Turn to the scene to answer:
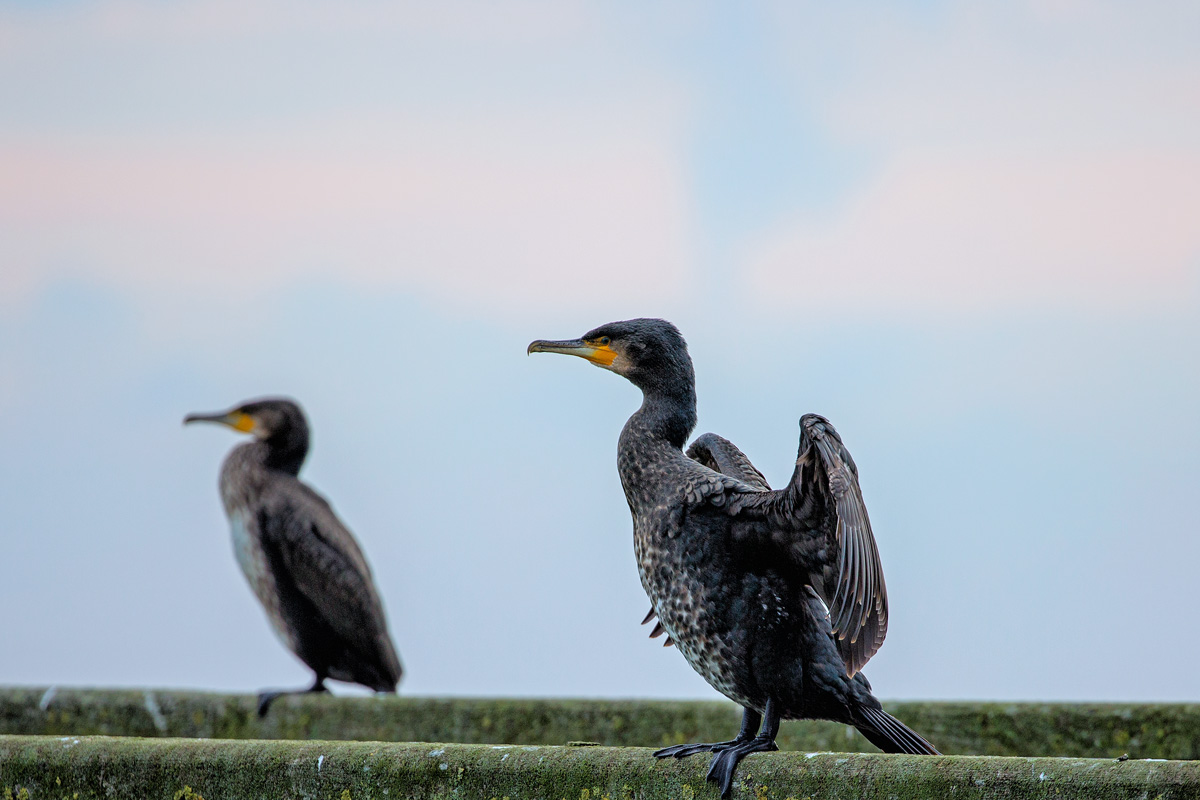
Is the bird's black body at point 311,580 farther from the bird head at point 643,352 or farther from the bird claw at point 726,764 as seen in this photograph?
the bird claw at point 726,764

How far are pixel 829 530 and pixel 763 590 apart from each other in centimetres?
27

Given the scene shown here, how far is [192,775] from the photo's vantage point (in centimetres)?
330

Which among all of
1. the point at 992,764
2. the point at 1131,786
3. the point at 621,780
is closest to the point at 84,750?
the point at 621,780

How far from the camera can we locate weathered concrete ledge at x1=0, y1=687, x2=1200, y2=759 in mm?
4730

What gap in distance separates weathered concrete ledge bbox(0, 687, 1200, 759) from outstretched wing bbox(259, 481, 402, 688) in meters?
0.77

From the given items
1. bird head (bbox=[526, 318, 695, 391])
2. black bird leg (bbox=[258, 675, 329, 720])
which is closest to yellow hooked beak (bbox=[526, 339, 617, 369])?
bird head (bbox=[526, 318, 695, 391])

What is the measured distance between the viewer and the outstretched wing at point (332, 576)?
651cm

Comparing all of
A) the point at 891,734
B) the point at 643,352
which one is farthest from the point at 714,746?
the point at 643,352

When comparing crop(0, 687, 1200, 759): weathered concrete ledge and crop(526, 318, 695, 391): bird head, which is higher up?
crop(526, 318, 695, 391): bird head

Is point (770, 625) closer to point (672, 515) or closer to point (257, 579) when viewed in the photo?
point (672, 515)

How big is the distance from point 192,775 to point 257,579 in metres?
3.49

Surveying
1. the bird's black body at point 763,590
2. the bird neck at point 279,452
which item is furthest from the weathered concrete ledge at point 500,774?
the bird neck at point 279,452

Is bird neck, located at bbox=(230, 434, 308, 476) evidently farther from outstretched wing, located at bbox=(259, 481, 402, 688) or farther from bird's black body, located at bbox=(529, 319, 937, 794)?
bird's black body, located at bbox=(529, 319, 937, 794)

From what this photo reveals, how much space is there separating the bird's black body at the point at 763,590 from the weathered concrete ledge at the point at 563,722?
1.47m
